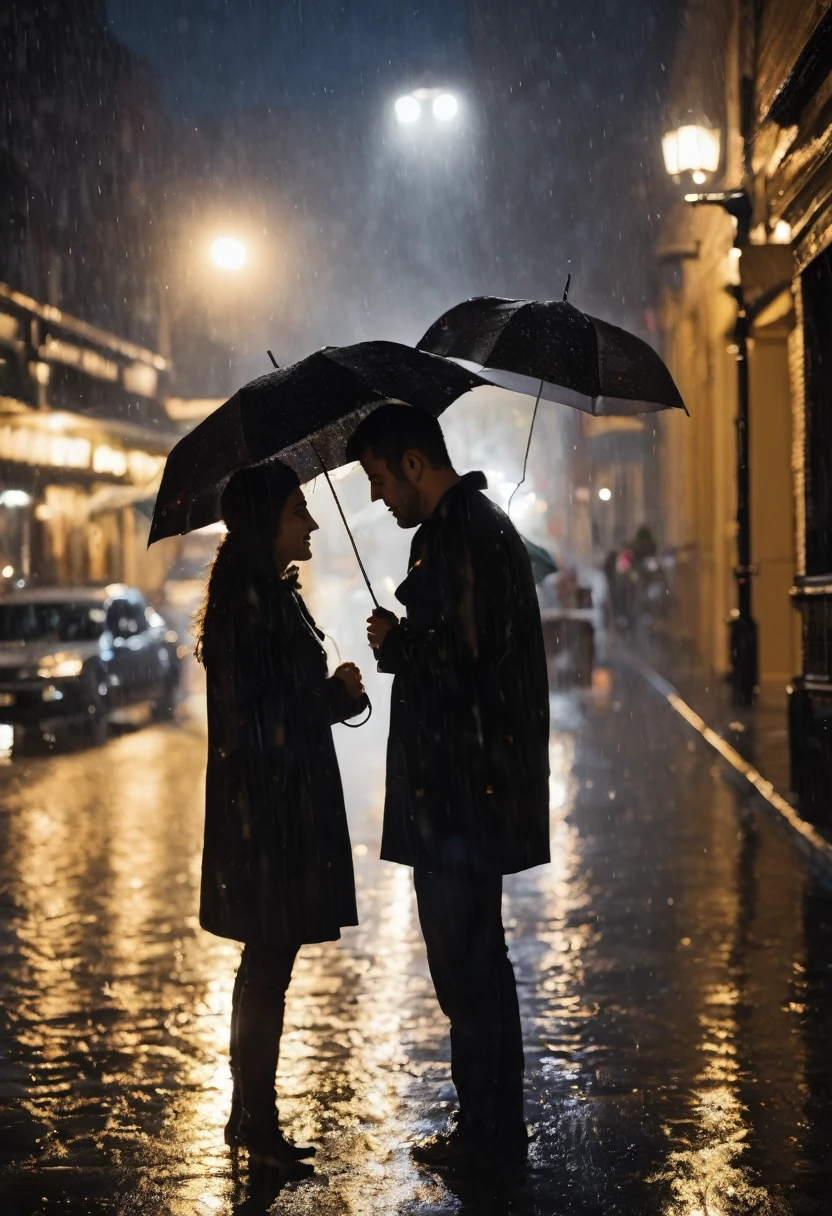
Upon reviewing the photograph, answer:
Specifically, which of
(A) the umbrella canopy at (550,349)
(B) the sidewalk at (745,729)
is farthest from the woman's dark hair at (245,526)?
(B) the sidewalk at (745,729)

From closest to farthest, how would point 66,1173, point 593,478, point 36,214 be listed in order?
point 66,1173, point 36,214, point 593,478

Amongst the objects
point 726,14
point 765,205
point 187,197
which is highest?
point 187,197

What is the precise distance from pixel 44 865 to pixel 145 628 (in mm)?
10523

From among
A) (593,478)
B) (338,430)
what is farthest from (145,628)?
(593,478)

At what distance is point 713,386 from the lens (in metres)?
27.8

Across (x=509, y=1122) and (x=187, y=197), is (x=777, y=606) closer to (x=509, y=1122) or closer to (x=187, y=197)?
(x=509, y=1122)

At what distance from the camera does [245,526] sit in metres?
4.52

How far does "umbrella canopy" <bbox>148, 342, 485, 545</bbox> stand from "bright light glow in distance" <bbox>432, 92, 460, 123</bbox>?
20.0 m

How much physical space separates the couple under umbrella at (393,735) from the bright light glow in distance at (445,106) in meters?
20.1

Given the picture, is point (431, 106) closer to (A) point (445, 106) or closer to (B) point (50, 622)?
(A) point (445, 106)

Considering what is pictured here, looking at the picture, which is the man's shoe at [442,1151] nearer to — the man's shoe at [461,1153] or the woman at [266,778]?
the man's shoe at [461,1153]

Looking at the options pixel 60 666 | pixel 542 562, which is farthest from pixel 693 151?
pixel 542 562

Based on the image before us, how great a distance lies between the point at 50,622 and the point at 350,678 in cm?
1455

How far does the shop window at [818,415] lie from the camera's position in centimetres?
1123
